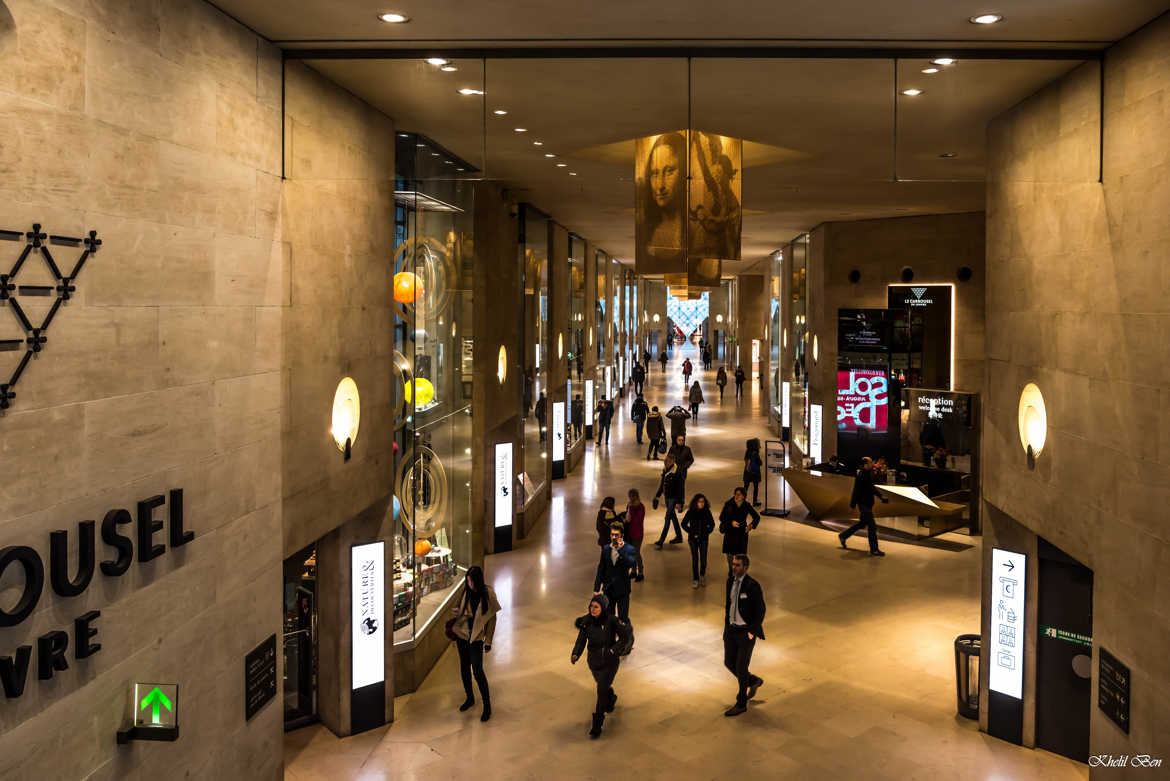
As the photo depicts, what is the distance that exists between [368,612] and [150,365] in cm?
470

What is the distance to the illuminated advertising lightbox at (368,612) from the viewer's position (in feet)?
29.7

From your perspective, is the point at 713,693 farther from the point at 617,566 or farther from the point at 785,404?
the point at 785,404

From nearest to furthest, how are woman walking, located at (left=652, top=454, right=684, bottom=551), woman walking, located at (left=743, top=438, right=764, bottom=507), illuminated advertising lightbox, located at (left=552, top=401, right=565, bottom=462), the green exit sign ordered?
the green exit sign < woman walking, located at (left=652, top=454, right=684, bottom=551) < woman walking, located at (left=743, top=438, right=764, bottom=507) < illuminated advertising lightbox, located at (left=552, top=401, right=565, bottom=462)

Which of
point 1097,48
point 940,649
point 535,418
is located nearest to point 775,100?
point 1097,48

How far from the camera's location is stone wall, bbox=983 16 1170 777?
597 cm

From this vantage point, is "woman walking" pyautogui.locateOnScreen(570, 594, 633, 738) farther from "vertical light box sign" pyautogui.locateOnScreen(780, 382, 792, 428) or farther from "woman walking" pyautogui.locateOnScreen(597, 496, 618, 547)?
"vertical light box sign" pyautogui.locateOnScreen(780, 382, 792, 428)

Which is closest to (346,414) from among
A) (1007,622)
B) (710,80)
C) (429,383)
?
(429,383)

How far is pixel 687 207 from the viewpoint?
714 centimetres

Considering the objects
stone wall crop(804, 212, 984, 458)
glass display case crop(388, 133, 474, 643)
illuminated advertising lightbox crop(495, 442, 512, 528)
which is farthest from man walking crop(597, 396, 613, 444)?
glass display case crop(388, 133, 474, 643)

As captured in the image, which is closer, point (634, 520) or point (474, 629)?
point (474, 629)

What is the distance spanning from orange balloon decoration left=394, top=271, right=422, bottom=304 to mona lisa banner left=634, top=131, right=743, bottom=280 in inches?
119

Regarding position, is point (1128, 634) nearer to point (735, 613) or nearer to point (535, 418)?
point (735, 613)

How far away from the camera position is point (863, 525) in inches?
640

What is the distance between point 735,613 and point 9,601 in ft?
22.7
